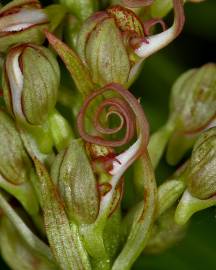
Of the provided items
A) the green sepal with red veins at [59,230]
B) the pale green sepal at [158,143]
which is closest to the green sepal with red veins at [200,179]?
the pale green sepal at [158,143]

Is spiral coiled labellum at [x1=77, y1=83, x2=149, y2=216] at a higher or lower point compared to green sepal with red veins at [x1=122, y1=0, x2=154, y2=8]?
lower

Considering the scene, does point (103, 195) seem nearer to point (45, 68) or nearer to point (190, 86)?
point (45, 68)

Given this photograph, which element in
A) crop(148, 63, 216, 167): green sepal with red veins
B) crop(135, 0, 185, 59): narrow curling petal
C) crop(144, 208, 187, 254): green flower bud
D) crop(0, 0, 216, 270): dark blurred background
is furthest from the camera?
crop(0, 0, 216, 270): dark blurred background

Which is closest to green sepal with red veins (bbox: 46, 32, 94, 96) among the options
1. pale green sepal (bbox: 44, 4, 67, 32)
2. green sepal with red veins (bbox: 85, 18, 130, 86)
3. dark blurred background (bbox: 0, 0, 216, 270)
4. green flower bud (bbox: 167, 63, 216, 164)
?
green sepal with red veins (bbox: 85, 18, 130, 86)

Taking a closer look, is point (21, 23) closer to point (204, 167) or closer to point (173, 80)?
point (204, 167)

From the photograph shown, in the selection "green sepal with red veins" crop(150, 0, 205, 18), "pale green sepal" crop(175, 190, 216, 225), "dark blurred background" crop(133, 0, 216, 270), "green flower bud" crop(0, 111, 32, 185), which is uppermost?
"green sepal with red veins" crop(150, 0, 205, 18)

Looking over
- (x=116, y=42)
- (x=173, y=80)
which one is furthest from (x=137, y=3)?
(x=173, y=80)

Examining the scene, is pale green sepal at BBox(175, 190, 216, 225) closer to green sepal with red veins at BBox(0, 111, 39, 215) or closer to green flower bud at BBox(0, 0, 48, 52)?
green sepal with red veins at BBox(0, 111, 39, 215)
